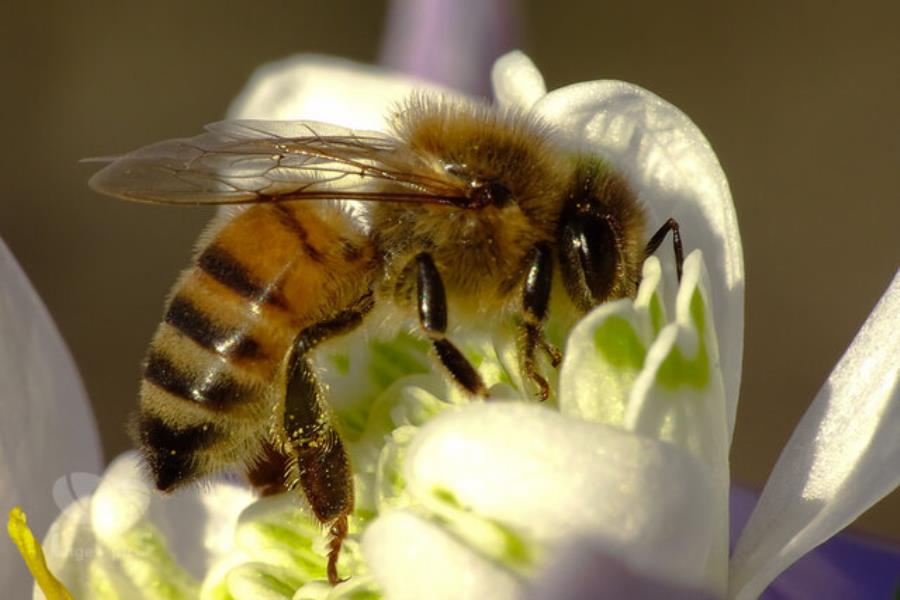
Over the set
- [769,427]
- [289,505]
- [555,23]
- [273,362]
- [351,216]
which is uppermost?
[351,216]

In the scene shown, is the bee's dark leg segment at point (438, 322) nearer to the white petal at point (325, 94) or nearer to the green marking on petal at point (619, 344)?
the green marking on petal at point (619, 344)

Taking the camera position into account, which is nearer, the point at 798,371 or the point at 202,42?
the point at 798,371

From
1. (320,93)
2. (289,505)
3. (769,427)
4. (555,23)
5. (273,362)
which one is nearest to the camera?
(273,362)

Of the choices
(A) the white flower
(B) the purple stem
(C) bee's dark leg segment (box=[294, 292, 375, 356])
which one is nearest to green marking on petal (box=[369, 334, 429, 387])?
(A) the white flower

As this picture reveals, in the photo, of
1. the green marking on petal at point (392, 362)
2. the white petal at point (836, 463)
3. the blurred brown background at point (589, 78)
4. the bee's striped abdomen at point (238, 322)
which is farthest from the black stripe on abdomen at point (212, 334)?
the blurred brown background at point (589, 78)

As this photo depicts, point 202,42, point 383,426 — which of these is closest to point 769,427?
point 202,42

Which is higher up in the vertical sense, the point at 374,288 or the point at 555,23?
the point at 374,288

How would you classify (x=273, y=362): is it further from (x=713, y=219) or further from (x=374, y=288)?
(x=713, y=219)
